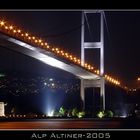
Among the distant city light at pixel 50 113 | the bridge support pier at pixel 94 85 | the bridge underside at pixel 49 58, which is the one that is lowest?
the distant city light at pixel 50 113

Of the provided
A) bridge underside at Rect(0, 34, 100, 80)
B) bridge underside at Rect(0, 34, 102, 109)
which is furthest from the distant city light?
bridge underside at Rect(0, 34, 100, 80)

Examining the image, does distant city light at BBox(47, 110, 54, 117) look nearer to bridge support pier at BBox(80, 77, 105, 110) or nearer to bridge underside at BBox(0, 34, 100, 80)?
bridge support pier at BBox(80, 77, 105, 110)

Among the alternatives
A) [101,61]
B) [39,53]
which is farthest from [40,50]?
[101,61]

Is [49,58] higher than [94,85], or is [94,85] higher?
[49,58]

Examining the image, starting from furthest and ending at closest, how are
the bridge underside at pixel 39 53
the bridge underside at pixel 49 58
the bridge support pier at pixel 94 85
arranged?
the bridge support pier at pixel 94 85 → the bridge underside at pixel 49 58 → the bridge underside at pixel 39 53

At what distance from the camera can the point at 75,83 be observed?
35656mm

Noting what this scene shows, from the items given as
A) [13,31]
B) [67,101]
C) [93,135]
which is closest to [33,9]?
[93,135]

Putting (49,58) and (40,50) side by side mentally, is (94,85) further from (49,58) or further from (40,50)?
(40,50)

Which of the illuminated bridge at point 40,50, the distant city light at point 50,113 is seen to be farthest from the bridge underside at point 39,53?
the distant city light at point 50,113

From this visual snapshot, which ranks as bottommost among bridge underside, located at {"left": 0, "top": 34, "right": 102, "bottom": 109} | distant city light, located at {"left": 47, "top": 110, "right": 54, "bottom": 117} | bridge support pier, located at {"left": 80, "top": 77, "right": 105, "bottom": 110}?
distant city light, located at {"left": 47, "top": 110, "right": 54, "bottom": 117}

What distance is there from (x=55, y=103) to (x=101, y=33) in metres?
7.56

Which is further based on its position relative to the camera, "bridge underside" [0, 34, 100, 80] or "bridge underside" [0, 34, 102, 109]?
"bridge underside" [0, 34, 102, 109]

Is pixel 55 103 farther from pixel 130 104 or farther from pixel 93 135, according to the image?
pixel 93 135

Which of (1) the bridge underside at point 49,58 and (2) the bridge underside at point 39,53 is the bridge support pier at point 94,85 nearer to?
(1) the bridge underside at point 49,58
